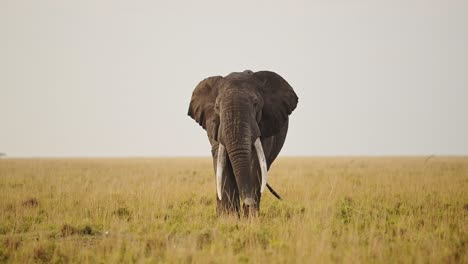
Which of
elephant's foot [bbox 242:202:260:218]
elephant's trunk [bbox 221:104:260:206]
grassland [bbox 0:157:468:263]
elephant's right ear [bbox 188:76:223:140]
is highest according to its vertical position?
elephant's right ear [bbox 188:76:223:140]

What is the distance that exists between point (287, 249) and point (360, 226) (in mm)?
2663

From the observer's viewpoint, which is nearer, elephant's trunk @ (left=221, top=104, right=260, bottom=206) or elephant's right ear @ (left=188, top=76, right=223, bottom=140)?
elephant's trunk @ (left=221, top=104, right=260, bottom=206)

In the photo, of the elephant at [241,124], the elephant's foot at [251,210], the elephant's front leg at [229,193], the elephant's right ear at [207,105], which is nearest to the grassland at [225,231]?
the elephant's foot at [251,210]

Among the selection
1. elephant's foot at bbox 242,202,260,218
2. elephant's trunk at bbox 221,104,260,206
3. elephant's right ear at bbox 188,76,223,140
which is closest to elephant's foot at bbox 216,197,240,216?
elephant's foot at bbox 242,202,260,218

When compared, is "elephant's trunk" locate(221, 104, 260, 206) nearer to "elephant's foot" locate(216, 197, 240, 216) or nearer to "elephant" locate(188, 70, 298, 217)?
"elephant" locate(188, 70, 298, 217)

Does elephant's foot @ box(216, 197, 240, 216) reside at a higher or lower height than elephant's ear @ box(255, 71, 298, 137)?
lower

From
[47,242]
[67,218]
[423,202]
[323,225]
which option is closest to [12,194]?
[67,218]

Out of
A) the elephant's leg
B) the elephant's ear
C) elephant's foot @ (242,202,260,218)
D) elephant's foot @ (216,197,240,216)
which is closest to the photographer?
elephant's foot @ (242,202,260,218)

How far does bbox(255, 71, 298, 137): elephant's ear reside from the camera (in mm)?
9922

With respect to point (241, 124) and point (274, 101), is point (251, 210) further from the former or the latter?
point (274, 101)

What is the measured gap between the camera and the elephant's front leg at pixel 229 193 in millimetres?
9352

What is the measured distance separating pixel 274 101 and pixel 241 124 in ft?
5.57

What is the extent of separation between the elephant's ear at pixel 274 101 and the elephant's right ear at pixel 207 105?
3.05 ft

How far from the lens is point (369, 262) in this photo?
606 cm
